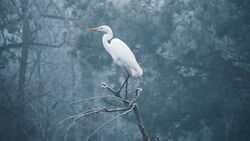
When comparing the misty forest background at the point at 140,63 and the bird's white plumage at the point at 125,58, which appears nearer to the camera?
the bird's white plumage at the point at 125,58

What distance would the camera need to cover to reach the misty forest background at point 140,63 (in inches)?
139

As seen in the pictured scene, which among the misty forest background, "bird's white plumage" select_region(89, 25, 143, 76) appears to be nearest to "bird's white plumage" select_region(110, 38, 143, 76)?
"bird's white plumage" select_region(89, 25, 143, 76)

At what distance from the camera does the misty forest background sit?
3527mm

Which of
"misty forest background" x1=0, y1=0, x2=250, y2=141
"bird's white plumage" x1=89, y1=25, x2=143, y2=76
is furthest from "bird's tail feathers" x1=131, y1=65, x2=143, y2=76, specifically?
"misty forest background" x1=0, y1=0, x2=250, y2=141

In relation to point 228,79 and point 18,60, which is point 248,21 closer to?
point 228,79

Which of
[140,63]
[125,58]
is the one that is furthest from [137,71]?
[140,63]

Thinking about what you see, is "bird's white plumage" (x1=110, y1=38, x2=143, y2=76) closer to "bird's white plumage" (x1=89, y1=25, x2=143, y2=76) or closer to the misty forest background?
"bird's white plumage" (x1=89, y1=25, x2=143, y2=76)

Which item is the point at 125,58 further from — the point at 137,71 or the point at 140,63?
the point at 140,63

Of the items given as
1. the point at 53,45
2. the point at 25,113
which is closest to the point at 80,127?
the point at 25,113

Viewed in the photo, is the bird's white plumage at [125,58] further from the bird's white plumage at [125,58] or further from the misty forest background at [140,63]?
the misty forest background at [140,63]

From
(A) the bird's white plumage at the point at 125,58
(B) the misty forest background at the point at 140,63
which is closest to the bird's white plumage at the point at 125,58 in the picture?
(A) the bird's white plumage at the point at 125,58

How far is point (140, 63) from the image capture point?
144 inches

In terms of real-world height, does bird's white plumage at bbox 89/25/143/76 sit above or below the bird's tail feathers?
above

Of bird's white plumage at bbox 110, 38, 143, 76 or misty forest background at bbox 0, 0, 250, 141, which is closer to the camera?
bird's white plumage at bbox 110, 38, 143, 76
